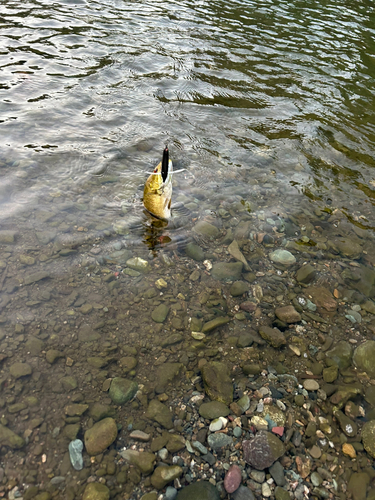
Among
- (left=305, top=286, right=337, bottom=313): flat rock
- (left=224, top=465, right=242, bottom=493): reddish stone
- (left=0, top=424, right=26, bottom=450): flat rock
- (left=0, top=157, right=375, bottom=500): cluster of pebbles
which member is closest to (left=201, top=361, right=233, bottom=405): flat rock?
(left=0, top=157, right=375, bottom=500): cluster of pebbles

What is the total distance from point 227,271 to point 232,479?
2422 millimetres

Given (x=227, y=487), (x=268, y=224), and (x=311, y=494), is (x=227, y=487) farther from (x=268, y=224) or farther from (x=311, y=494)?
(x=268, y=224)

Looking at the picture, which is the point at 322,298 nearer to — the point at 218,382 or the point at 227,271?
the point at 227,271

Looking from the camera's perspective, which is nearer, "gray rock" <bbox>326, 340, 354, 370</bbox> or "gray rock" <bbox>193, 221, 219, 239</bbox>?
"gray rock" <bbox>326, 340, 354, 370</bbox>

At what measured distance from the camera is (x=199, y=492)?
2.69m

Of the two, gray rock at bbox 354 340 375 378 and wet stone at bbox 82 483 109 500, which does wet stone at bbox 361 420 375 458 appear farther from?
wet stone at bbox 82 483 109 500

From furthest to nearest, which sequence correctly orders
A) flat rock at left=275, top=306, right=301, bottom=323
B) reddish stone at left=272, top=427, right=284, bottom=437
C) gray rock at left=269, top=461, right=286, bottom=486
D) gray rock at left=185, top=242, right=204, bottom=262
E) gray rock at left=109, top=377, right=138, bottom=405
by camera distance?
gray rock at left=185, top=242, right=204, bottom=262
flat rock at left=275, top=306, right=301, bottom=323
gray rock at left=109, top=377, right=138, bottom=405
reddish stone at left=272, top=427, right=284, bottom=437
gray rock at left=269, top=461, right=286, bottom=486

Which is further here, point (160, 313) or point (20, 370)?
point (160, 313)

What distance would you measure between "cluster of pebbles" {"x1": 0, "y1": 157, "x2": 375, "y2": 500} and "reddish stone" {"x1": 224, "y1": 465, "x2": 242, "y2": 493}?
0.03 feet

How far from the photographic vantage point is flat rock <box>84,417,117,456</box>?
9.62 feet

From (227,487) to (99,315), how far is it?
7.06 feet

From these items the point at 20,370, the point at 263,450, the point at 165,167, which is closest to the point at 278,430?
the point at 263,450

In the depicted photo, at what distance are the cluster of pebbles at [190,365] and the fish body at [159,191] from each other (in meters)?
0.35

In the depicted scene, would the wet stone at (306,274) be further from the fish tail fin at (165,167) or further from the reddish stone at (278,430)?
the fish tail fin at (165,167)
